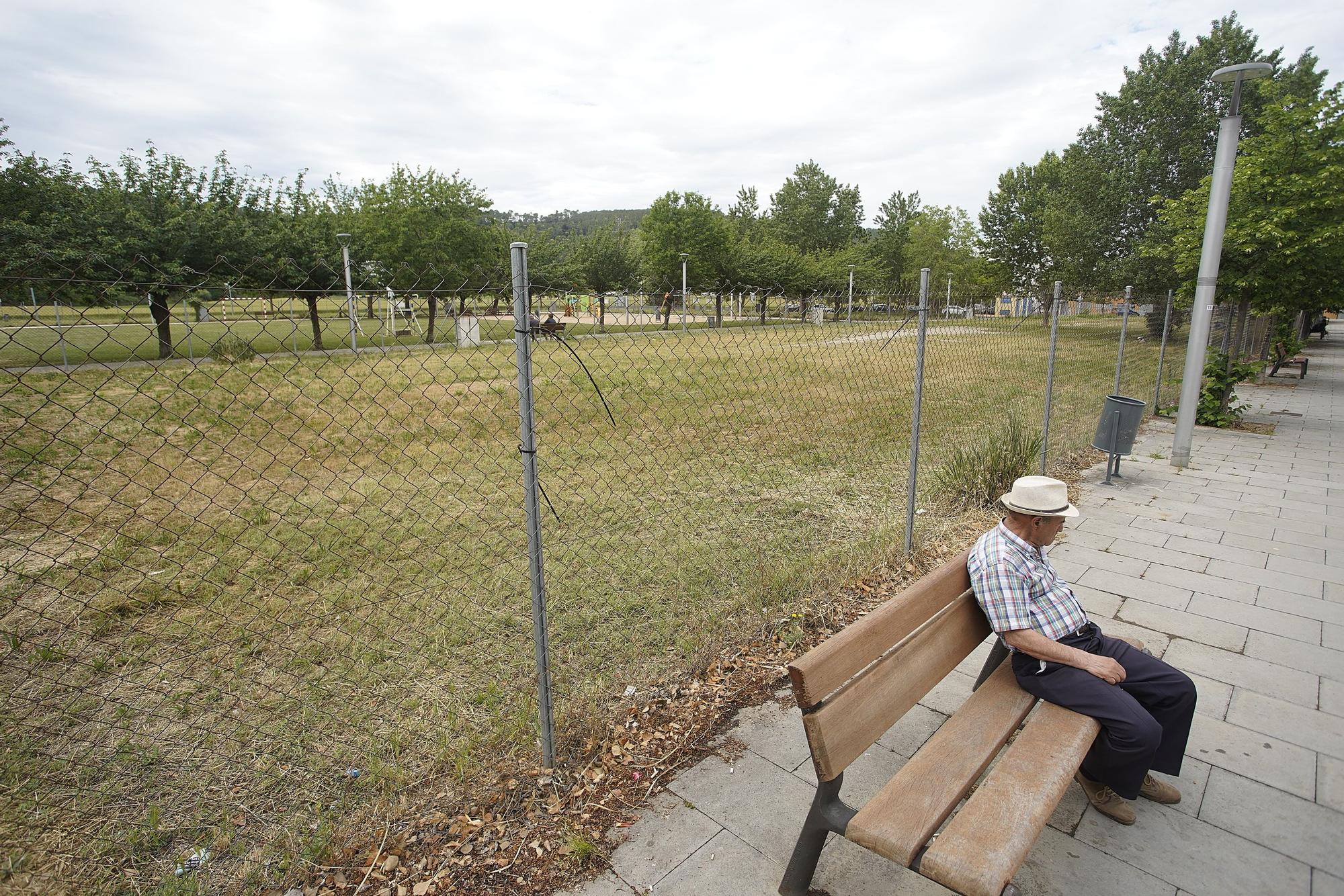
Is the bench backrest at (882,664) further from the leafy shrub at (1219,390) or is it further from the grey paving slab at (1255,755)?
the leafy shrub at (1219,390)

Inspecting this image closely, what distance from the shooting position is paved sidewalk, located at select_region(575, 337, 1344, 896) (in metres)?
2.20

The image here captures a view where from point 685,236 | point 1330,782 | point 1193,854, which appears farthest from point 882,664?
point 685,236

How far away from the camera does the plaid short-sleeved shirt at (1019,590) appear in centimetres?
246

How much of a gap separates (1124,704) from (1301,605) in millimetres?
2938

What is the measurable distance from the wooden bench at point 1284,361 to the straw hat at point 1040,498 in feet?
59.9

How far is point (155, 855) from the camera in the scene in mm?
2279

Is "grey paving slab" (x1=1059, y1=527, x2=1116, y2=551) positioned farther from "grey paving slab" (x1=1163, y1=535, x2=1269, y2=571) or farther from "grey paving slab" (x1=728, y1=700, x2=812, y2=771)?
"grey paving slab" (x1=728, y1=700, x2=812, y2=771)

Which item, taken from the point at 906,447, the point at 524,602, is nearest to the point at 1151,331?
the point at 906,447

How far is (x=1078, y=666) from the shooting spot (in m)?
2.35

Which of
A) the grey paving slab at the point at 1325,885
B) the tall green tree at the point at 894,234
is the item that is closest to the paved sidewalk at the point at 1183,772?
the grey paving slab at the point at 1325,885

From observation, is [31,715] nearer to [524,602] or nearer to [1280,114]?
[524,602]

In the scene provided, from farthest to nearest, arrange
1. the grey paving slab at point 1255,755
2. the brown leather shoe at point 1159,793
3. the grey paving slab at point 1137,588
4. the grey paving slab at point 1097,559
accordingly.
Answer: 1. the grey paving slab at point 1097,559
2. the grey paving slab at point 1137,588
3. the grey paving slab at point 1255,755
4. the brown leather shoe at point 1159,793

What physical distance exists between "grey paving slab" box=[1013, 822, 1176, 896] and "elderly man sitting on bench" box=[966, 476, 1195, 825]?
23 centimetres

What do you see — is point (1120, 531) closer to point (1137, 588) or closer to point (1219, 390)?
point (1137, 588)
